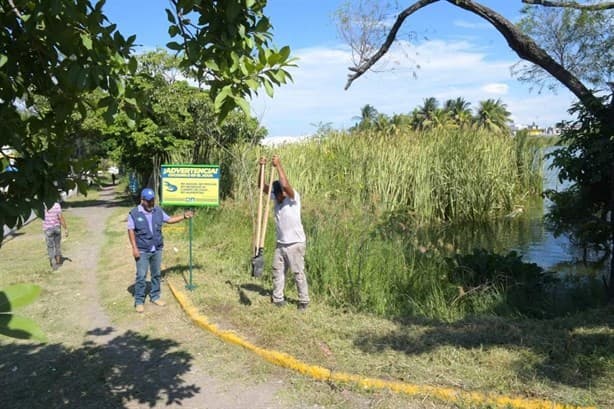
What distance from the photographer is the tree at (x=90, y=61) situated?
101 inches

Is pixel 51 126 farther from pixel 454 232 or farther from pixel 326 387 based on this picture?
pixel 454 232

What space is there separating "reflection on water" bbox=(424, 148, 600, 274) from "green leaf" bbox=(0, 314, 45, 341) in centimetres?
921

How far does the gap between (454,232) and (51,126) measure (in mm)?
13457

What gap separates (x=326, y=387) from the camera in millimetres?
4941

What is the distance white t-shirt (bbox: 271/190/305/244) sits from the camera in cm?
702

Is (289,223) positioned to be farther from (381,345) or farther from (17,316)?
(17,316)

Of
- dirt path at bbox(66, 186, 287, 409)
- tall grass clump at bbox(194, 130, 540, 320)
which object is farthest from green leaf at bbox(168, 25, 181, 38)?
tall grass clump at bbox(194, 130, 540, 320)

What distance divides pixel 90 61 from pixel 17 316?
1.56 m

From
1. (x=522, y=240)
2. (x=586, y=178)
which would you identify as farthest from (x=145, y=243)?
(x=522, y=240)

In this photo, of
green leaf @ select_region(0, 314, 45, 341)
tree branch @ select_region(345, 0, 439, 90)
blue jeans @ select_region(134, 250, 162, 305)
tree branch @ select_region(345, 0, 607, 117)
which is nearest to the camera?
green leaf @ select_region(0, 314, 45, 341)

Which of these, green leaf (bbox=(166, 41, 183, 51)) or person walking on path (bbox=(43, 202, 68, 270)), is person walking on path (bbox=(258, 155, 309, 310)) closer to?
green leaf (bbox=(166, 41, 183, 51))

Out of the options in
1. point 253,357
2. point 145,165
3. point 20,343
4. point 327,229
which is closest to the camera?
point 253,357

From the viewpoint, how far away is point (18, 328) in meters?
1.58

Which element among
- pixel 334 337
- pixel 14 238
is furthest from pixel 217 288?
pixel 14 238
